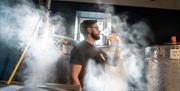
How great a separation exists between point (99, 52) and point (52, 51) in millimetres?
574

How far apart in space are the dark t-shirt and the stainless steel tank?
3.47ft

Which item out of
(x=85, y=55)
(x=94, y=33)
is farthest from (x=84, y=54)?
(x=94, y=33)

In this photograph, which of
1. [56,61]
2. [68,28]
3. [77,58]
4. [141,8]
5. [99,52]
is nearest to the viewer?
[77,58]

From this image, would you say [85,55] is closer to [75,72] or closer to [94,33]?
[75,72]

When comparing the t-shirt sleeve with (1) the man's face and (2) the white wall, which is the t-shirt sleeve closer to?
(1) the man's face

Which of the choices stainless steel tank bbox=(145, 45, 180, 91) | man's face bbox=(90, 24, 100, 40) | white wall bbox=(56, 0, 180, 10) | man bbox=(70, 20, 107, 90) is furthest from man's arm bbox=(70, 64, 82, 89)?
white wall bbox=(56, 0, 180, 10)

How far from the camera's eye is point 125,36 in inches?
129

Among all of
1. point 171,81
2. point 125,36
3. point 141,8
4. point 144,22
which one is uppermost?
point 141,8

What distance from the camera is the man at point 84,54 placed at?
6.97 ft

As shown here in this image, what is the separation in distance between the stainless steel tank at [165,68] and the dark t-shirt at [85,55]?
1059 mm

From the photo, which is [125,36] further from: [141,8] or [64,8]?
[64,8]

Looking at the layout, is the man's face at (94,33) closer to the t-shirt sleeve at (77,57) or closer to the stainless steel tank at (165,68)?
the t-shirt sleeve at (77,57)

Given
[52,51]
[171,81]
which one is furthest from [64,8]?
[171,81]

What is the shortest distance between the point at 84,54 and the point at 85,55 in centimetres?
2
